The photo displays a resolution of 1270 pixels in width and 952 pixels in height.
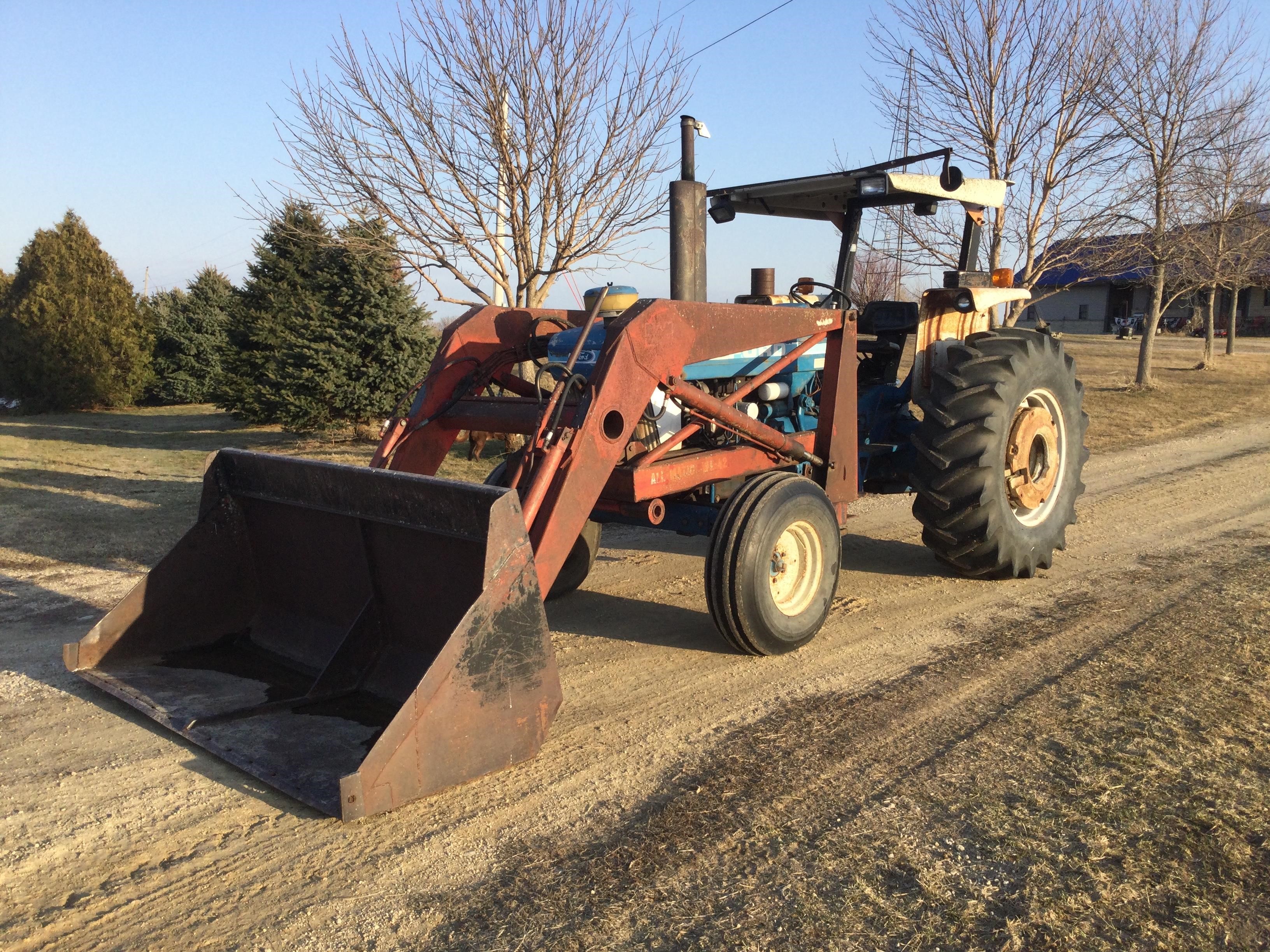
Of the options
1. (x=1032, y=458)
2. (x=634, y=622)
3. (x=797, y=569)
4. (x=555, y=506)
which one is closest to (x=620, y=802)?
(x=555, y=506)

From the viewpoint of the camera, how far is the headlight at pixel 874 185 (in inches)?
228

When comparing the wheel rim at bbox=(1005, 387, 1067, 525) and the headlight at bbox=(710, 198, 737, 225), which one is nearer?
the wheel rim at bbox=(1005, 387, 1067, 525)

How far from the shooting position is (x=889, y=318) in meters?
6.44

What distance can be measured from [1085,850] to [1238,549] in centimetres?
→ 462

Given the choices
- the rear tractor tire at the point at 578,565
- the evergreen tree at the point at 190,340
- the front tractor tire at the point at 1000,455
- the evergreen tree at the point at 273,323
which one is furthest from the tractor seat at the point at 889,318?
the evergreen tree at the point at 190,340

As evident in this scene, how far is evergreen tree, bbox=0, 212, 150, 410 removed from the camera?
22.5 meters

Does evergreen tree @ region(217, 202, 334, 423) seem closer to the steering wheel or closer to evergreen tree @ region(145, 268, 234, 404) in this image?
evergreen tree @ region(145, 268, 234, 404)

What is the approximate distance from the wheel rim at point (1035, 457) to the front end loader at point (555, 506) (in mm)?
25

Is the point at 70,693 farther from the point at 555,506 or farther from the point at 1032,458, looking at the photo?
the point at 1032,458

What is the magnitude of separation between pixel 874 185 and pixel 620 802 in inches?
157

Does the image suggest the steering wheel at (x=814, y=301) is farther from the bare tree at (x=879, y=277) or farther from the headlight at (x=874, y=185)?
the bare tree at (x=879, y=277)

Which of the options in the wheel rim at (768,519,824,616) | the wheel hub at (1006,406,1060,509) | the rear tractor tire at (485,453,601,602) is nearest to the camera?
the wheel rim at (768,519,824,616)

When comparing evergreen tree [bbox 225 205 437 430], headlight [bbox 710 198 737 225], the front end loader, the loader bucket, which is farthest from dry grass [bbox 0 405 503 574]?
headlight [bbox 710 198 737 225]

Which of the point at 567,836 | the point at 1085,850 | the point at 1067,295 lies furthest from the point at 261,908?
the point at 1067,295
